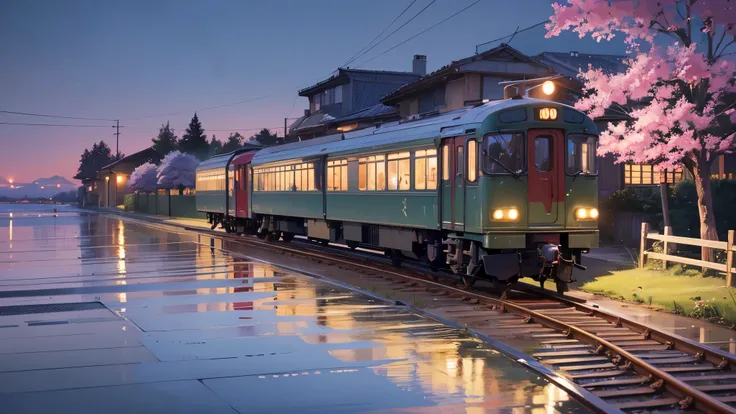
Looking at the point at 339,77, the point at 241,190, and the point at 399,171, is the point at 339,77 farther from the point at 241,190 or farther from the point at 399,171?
the point at 399,171

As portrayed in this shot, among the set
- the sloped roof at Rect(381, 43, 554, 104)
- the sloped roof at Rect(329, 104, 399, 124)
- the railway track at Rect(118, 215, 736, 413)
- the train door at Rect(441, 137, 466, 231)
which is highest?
the sloped roof at Rect(381, 43, 554, 104)

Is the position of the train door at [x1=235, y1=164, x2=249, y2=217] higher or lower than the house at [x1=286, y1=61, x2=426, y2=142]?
lower

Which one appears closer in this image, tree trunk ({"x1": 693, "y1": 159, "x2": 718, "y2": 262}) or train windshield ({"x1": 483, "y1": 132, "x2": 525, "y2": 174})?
train windshield ({"x1": 483, "y1": 132, "x2": 525, "y2": 174})

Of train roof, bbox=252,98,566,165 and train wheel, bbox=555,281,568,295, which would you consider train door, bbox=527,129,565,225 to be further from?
train wheel, bbox=555,281,568,295

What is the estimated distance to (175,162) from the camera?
82.1 meters

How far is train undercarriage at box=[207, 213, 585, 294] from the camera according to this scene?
14453mm

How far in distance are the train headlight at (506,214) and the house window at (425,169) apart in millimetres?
2084

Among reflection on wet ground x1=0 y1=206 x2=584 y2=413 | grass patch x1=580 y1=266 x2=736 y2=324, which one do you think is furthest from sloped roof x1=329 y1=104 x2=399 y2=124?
reflection on wet ground x1=0 y1=206 x2=584 y2=413

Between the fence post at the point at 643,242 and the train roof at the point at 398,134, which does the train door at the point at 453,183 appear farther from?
the fence post at the point at 643,242

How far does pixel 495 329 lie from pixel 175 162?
7381 cm

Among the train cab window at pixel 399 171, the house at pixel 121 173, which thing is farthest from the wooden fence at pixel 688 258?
the house at pixel 121 173

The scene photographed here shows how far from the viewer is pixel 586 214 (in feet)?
49.6

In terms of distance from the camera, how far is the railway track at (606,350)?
8.03 meters

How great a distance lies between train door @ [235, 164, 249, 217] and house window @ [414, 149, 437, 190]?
17.3m
